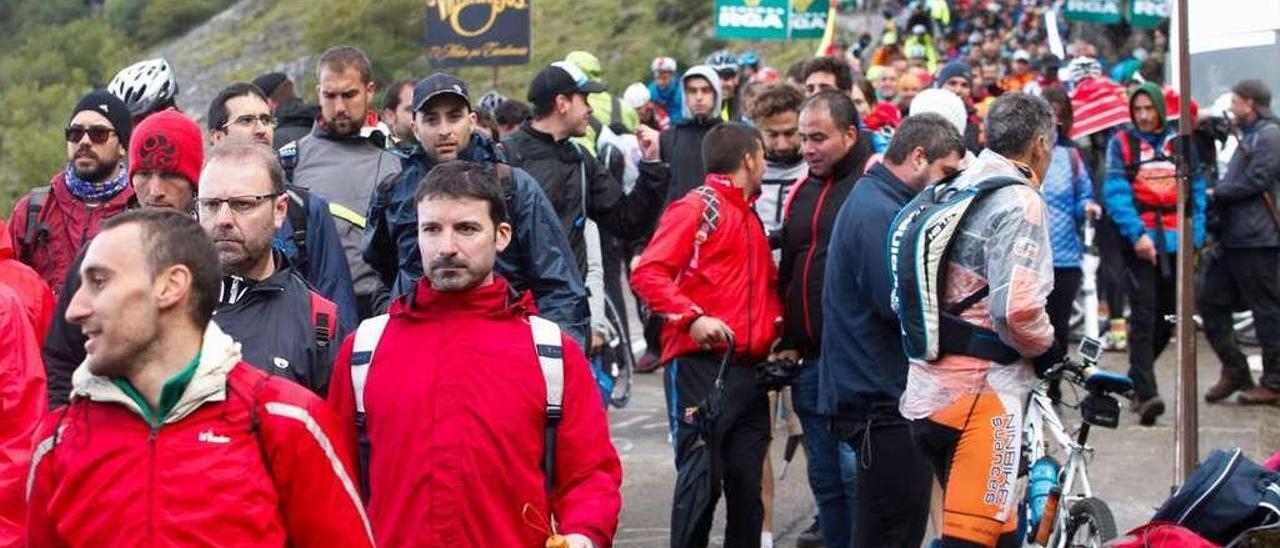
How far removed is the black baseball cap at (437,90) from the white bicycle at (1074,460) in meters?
2.22

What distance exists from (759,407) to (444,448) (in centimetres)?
330

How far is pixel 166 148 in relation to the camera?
5.42m

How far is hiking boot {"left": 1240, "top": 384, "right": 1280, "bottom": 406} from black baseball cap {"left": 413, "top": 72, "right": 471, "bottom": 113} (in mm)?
7155

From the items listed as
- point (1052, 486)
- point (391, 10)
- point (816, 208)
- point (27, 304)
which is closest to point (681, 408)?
point (816, 208)

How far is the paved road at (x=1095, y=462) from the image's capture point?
8.95 metres

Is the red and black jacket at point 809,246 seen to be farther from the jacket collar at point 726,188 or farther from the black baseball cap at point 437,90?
the black baseball cap at point 437,90

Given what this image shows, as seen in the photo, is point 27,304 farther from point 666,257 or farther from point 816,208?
point 816,208

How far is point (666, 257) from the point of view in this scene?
7316mm

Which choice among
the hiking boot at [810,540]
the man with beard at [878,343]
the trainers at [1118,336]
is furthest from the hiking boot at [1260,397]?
the man with beard at [878,343]

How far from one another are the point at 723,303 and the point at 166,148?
2618mm

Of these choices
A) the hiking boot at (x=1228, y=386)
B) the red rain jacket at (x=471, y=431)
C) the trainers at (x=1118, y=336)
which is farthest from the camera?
the trainers at (x=1118, y=336)

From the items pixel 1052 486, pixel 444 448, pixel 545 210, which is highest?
pixel 545 210

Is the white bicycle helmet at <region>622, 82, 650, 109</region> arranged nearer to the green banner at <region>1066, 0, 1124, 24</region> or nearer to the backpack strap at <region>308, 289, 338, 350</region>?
the green banner at <region>1066, 0, 1124, 24</region>

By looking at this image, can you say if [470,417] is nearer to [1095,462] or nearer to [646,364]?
[1095,462]
